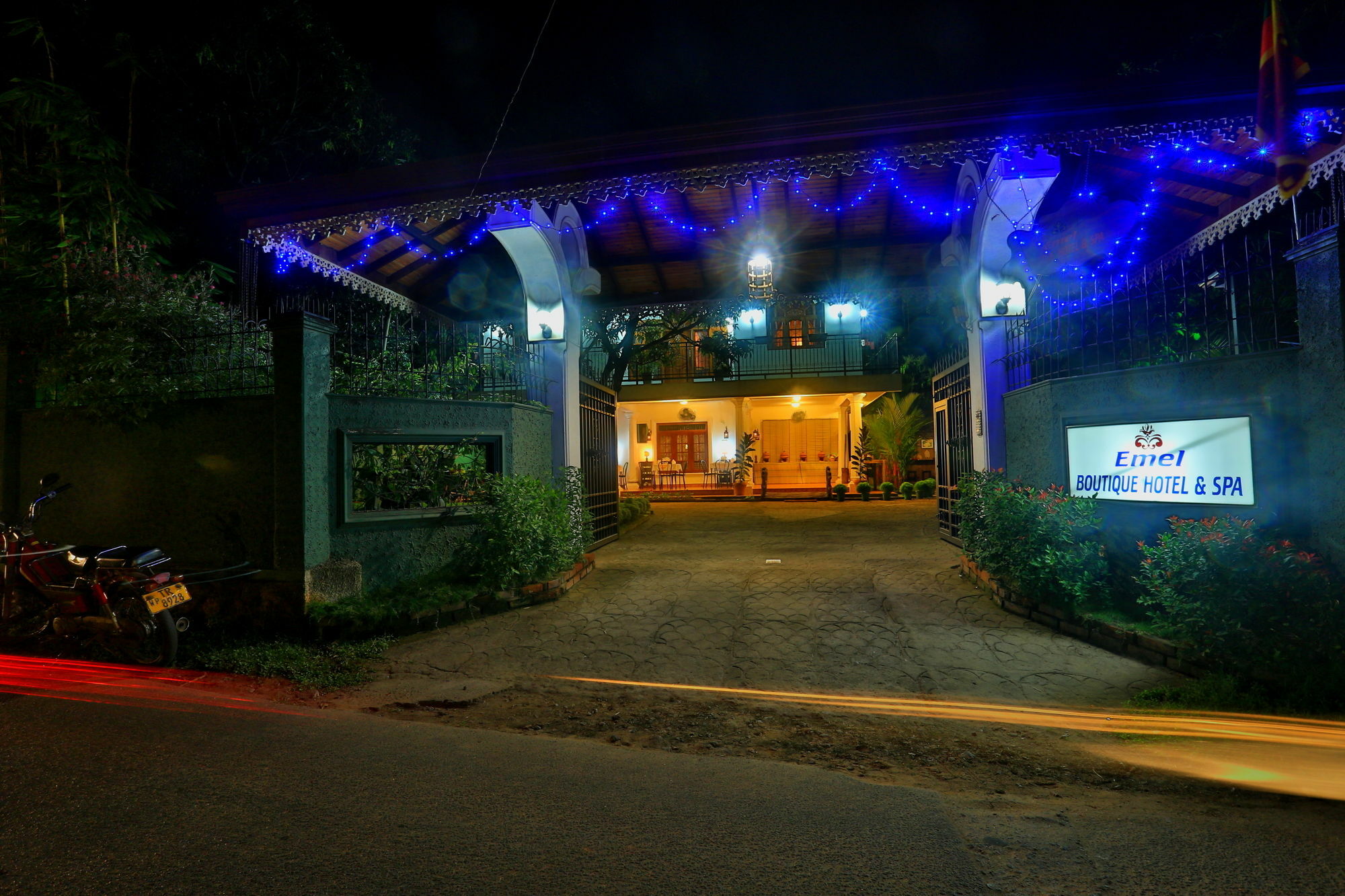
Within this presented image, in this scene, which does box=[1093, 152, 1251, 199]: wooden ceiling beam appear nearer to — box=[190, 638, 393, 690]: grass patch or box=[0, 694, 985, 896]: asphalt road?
box=[0, 694, 985, 896]: asphalt road

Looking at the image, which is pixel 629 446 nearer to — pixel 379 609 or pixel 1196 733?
pixel 379 609

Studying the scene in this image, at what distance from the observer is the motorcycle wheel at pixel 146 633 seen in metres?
5.67

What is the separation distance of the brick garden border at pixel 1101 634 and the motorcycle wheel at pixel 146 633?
7582mm

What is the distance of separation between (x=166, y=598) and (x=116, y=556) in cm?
77

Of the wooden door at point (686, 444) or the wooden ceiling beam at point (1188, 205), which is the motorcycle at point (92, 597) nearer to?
the wooden ceiling beam at point (1188, 205)

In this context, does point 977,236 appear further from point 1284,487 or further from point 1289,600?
point 1289,600

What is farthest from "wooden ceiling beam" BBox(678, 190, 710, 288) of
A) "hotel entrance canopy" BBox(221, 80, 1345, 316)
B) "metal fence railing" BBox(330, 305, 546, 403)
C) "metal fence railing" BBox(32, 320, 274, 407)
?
"metal fence railing" BBox(32, 320, 274, 407)

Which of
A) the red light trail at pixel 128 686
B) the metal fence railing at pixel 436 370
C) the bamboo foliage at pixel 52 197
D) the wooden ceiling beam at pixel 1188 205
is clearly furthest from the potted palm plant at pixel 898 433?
the red light trail at pixel 128 686

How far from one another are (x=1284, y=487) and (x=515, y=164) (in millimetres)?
7493

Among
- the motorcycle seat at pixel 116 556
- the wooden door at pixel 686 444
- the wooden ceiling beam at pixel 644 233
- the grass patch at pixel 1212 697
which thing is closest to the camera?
the grass patch at pixel 1212 697

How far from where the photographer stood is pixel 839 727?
4262mm

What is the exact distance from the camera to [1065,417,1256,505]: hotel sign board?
556 centimetres

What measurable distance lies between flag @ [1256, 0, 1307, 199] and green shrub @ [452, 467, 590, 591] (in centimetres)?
723

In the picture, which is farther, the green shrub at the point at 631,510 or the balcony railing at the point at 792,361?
the balcony railing at the point at 792,361
